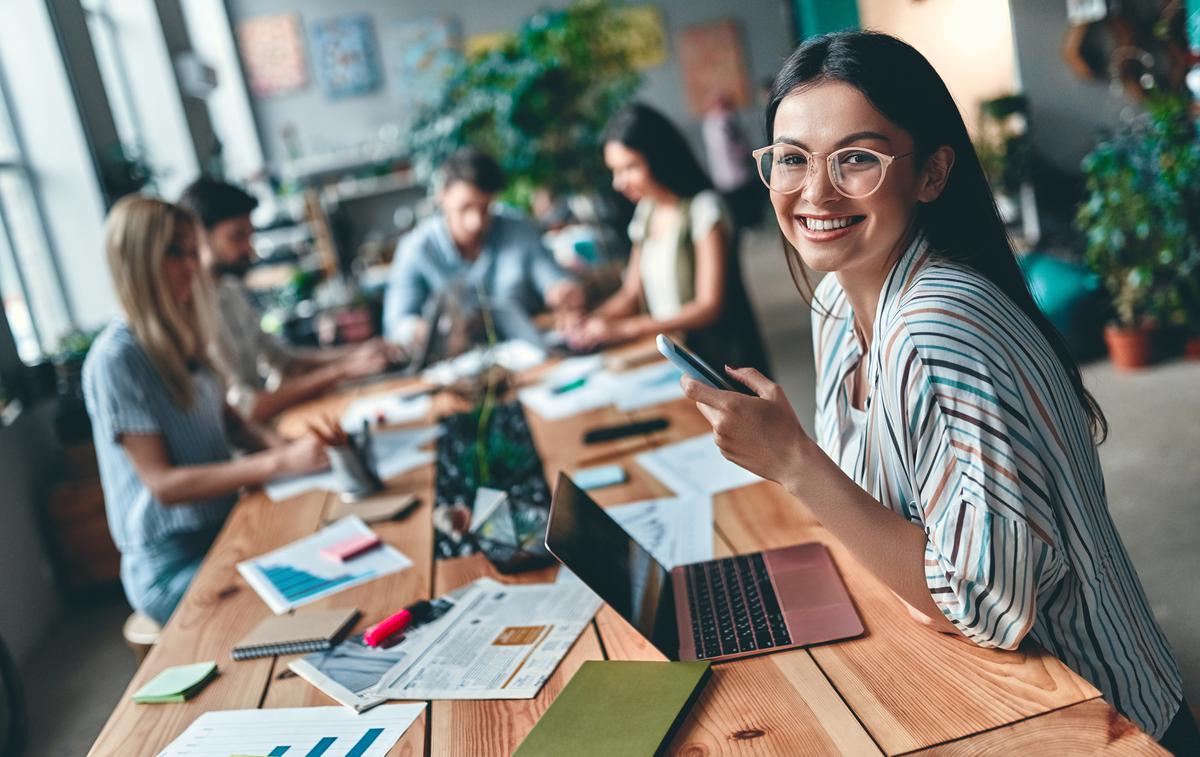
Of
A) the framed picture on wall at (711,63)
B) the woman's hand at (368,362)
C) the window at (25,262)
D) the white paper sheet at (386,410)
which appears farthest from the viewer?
the framed picture on wall at (711,63)

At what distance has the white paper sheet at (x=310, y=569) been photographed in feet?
5.12

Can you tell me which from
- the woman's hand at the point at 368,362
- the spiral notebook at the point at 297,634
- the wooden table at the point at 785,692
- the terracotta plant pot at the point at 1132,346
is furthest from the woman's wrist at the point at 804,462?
the terracotta plant pot at the point at 1132,346

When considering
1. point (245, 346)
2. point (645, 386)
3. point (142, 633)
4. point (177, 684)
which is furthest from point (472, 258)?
point (177, 684)

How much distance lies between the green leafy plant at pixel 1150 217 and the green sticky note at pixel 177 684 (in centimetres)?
387

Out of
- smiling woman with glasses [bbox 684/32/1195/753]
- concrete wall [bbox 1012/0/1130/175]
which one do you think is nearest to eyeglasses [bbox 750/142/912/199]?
smiling woman with glasses [bbox 684/32/1195/753]

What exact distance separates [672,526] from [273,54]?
1018 centimetres

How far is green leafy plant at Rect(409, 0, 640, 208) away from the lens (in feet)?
14.2

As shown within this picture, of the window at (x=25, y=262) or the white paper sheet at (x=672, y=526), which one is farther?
the window at (x=25, y=262)

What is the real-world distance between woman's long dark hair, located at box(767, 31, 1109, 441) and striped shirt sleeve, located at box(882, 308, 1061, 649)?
0.19 m

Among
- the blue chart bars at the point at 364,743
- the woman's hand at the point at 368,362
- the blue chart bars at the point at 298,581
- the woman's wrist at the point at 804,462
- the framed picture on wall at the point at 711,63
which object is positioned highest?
the framed picture on wall at the point at 711,63

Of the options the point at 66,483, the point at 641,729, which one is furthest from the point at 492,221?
the point at 641,729

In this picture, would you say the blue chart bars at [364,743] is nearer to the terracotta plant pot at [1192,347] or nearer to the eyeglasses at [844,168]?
the eyeglasses at [844,168]

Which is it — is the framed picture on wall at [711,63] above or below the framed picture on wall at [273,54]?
below

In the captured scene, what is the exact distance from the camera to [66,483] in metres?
3.56
